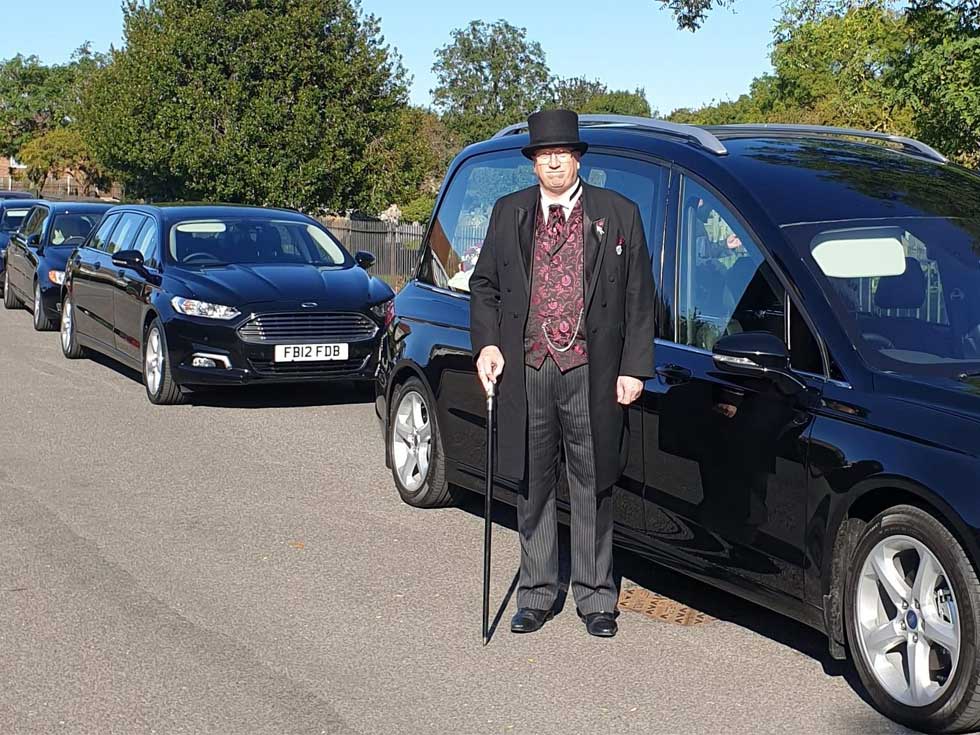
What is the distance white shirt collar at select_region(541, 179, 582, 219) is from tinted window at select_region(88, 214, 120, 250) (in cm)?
987

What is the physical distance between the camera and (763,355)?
5.40m

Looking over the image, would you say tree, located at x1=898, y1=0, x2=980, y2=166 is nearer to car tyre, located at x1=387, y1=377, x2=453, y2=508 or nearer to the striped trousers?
car tyre, located at x1=387, y1=377, x2=453, y2=508

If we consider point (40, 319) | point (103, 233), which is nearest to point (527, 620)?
point (103, 233)

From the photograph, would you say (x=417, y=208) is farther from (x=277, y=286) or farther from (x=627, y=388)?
(x=627, y=388)

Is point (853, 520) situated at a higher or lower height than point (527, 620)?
higher

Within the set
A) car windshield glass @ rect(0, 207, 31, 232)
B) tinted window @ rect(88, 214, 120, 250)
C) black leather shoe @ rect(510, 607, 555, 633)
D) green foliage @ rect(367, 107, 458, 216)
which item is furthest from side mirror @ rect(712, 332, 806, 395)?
green foliage @ rect(367, 107, 458, 216)

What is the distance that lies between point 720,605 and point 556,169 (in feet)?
6.48

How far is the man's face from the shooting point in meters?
5.83

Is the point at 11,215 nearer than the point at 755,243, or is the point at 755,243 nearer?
the point at 755,243

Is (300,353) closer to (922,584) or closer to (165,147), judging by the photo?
(922,584)

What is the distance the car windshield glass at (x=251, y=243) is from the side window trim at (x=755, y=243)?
748 cm

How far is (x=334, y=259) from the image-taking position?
13766mm

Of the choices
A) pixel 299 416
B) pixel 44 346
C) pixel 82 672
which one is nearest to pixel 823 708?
pixel 82 672

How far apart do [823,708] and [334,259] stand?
9207 millimetres
